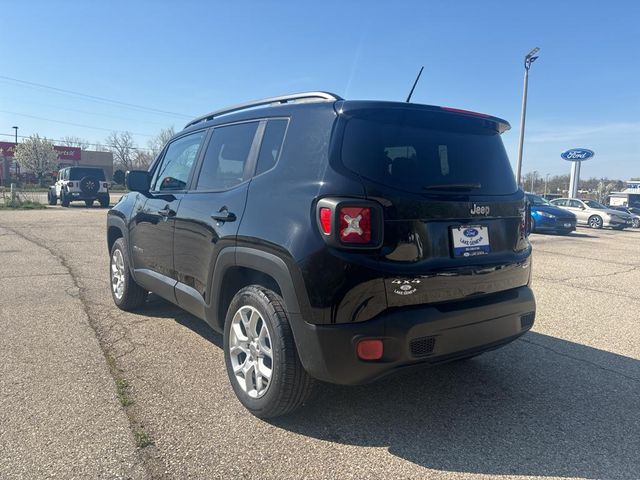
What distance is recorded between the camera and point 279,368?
9.01 feet

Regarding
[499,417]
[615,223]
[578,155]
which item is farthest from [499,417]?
[578,155]

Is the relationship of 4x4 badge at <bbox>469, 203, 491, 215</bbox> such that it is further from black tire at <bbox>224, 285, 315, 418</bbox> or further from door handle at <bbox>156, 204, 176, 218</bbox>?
door handle at <bbox>156, 204, 176, 218</bbox>

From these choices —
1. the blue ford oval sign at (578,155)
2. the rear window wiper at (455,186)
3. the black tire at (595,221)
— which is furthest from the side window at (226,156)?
the blue ford oval sign at (578,155)

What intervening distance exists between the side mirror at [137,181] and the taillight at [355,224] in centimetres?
290

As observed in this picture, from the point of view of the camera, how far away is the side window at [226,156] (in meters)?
3.39

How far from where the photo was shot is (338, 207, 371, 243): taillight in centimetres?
249

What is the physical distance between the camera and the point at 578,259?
1066 centimetres

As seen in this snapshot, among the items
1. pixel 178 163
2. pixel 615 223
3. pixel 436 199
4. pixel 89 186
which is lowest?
pixel 615 223

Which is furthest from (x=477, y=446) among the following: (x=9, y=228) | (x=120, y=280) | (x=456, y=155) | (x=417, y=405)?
(x=9, y=228)

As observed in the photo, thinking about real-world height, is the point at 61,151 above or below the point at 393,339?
above

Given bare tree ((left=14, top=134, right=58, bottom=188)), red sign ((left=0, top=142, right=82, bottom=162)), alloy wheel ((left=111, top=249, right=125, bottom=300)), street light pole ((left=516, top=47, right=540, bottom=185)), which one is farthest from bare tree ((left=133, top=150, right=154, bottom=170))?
alloy wheel ((left=111, top=249, right=125, bottom=300))

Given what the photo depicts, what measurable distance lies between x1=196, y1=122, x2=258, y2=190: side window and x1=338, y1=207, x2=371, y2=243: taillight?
1.06 m

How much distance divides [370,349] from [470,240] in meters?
0.93

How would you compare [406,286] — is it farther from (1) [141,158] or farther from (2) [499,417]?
(1) [141,158]
